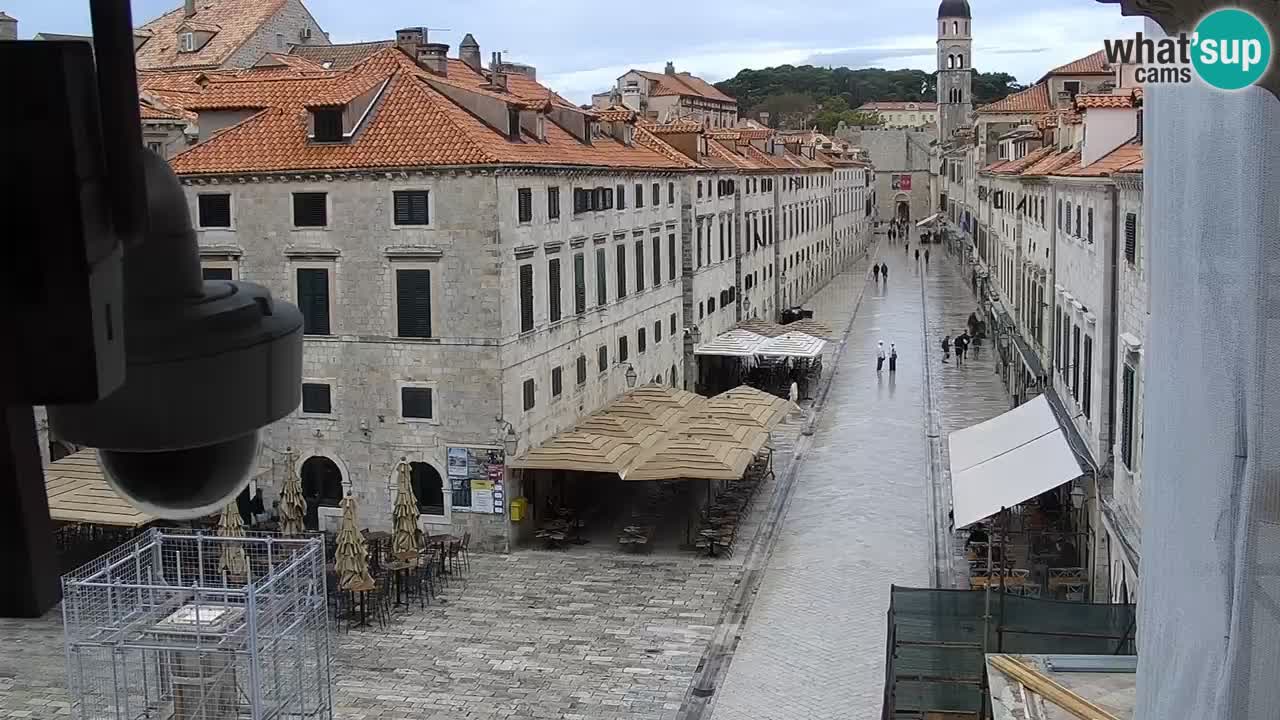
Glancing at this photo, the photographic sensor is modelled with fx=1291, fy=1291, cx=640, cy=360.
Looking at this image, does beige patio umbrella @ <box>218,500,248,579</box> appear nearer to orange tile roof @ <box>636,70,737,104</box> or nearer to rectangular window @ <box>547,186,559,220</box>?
rectangular window @ <box>547,186,559,220</box>

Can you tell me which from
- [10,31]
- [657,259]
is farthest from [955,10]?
[10,31]

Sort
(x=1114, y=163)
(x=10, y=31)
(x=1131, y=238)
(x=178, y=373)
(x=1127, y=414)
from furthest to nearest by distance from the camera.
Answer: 1. (x=1114, y=163)
2. (x=1131, y=238)
3. (x=1127, y=414)
4. (x=10, y=31)
5. (x=178, y=373)

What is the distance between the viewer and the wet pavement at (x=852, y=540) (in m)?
18.2

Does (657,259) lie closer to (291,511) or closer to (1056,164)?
(1056,164)

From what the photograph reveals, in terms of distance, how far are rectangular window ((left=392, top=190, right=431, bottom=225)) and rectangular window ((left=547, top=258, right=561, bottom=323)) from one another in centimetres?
337

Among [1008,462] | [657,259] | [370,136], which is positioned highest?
[370,136]

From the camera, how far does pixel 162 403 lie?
2.03 m

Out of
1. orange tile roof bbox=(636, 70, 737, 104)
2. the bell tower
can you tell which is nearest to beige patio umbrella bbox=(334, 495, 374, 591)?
orange tile roof bbox=(636, 70, 737, 104)

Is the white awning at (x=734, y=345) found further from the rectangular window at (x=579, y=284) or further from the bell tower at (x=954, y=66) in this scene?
the bell tower at (x=954, y=66)

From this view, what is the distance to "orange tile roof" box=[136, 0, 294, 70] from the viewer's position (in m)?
47.2

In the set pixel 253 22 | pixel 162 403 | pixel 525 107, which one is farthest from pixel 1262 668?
pixel 253 22

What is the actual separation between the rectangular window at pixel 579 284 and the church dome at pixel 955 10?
109 m

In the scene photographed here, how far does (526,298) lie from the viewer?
26188 mm

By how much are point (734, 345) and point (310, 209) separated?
61.8ft
